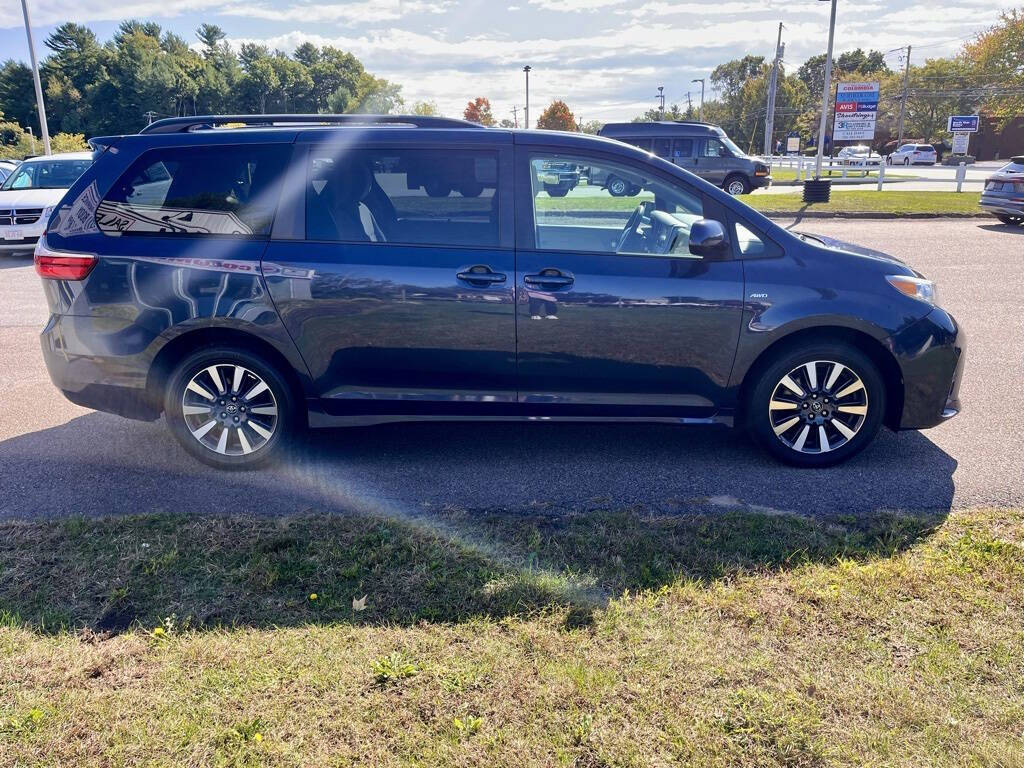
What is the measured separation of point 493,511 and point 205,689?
176cm

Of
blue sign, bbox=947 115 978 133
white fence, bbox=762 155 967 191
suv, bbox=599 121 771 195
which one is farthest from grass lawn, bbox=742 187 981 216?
blue sign, bbox=947 115 978 133

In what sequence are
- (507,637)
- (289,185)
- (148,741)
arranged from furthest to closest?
(289,185)
(507,637)
(148,741)

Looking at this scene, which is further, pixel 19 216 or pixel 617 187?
pixel 19 216

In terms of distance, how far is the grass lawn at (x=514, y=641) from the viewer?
2557 mm

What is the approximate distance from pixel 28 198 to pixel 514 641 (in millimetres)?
14368

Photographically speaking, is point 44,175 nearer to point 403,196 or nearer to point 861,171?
point 403,196

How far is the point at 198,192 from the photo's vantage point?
4.68m

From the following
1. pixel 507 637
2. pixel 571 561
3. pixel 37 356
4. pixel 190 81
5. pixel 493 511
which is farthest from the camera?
pixel 190 81

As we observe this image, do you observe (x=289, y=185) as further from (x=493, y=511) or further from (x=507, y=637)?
(x=507, y=637)

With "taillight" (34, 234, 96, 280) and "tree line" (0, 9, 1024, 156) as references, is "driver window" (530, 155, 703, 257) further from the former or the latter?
"tree line" (0, 9, 1024, 156)

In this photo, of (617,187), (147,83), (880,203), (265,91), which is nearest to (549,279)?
(617,187)

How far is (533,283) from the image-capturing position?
4.48 meters

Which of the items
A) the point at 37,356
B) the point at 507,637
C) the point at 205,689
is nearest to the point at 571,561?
the point at 507,637

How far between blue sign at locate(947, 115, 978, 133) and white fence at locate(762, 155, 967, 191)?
56.7ft
